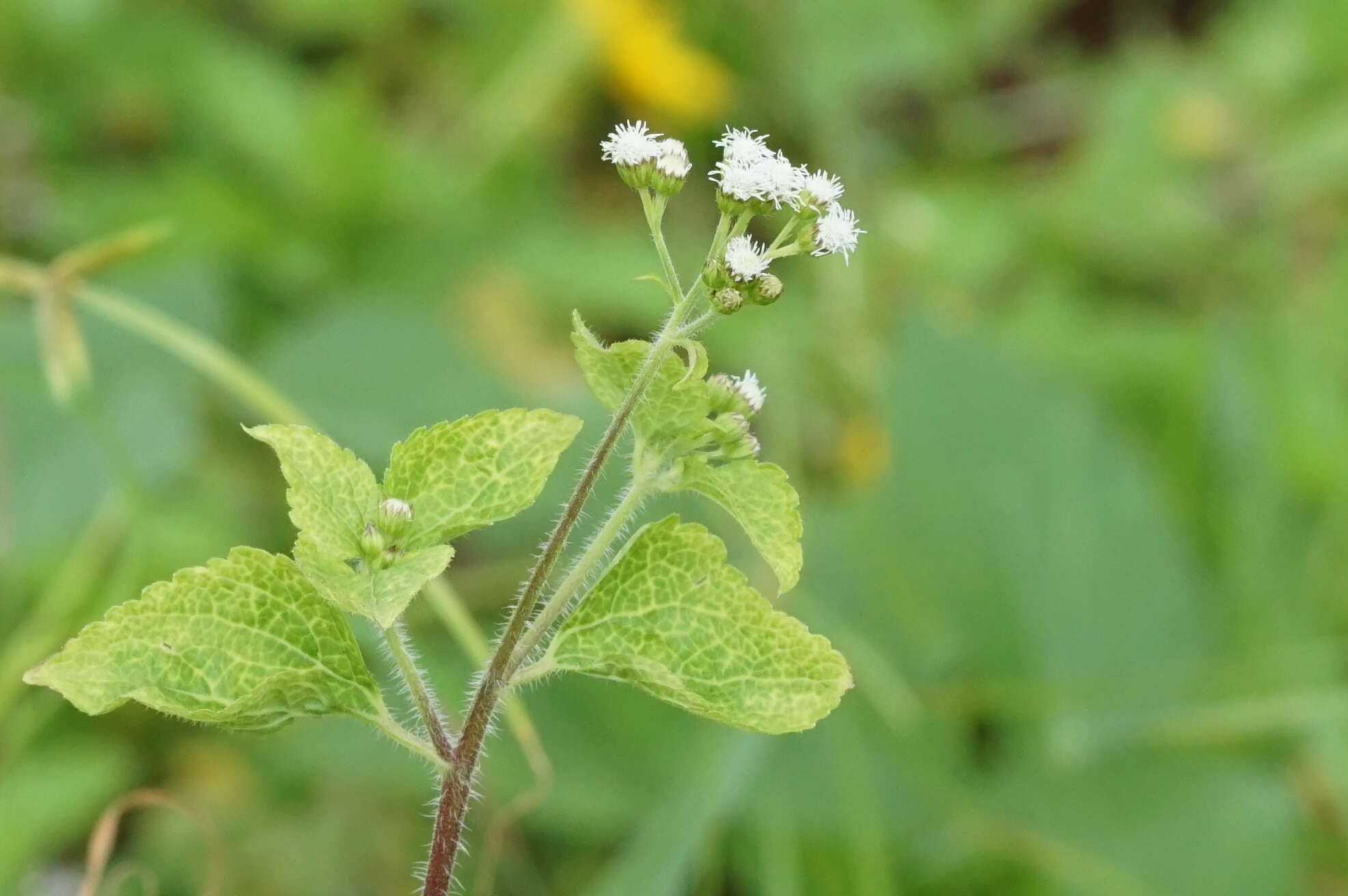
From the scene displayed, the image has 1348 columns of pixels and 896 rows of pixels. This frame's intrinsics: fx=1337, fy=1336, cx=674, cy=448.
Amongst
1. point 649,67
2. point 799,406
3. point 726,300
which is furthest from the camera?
point 649,67

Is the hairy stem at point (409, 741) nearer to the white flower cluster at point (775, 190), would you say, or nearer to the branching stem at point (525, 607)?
the branching stem at point (525, 607)

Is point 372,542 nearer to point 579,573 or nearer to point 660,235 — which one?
point 579,573

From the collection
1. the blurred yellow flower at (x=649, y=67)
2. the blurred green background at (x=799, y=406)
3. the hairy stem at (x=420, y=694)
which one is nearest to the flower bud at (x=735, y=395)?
the hairy stem at (x=420, y=694)

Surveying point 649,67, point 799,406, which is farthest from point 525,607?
point 649,67

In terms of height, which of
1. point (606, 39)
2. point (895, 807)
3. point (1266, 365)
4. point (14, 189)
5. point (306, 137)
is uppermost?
point (606, 39)

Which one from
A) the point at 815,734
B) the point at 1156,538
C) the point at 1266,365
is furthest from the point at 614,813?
the point at 1266,365

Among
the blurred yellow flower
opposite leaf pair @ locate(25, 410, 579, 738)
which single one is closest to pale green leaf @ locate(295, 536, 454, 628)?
opposite leaf pair @ locate(25, 410, 579, 738)

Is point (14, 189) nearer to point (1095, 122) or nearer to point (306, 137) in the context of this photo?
point (306, 137)
